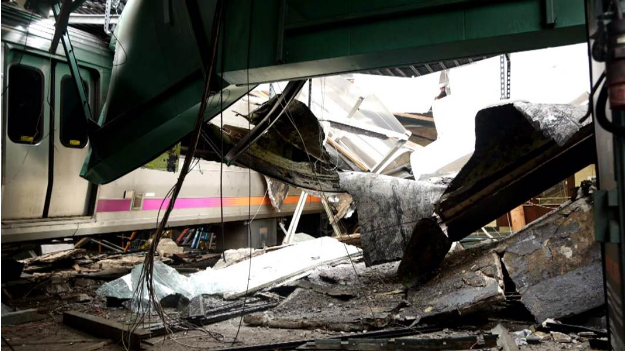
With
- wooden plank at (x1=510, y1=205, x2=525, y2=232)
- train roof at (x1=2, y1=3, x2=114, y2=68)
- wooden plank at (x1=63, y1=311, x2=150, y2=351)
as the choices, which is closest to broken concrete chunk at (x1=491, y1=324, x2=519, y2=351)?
wooden plank at (x1=63, y1=311, x2=150, y2=351)

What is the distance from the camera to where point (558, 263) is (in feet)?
12.8

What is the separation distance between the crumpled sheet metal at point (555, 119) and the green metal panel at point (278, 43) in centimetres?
113

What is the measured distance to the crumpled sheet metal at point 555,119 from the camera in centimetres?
368

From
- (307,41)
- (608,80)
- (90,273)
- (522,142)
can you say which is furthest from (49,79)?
(608,80)

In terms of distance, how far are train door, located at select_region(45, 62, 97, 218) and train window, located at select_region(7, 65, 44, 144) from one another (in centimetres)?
17

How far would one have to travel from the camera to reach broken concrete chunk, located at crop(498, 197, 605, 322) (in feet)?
11.9

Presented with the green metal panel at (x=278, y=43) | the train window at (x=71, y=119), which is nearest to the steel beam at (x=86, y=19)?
the train window at (x=71, y=119)

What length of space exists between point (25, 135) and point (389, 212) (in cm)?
421

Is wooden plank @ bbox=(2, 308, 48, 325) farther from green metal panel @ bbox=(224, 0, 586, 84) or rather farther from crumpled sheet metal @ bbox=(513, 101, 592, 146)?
crumpled sheet metal @ bbox=(513, 101, 592, 146)

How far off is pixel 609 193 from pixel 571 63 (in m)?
4.96

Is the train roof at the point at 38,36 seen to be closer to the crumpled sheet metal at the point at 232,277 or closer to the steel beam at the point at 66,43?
the steel beam at the point at 66,43

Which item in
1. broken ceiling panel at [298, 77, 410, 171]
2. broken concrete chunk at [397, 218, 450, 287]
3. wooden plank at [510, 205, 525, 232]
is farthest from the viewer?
wooden plank at [510, 205, 525, 232]

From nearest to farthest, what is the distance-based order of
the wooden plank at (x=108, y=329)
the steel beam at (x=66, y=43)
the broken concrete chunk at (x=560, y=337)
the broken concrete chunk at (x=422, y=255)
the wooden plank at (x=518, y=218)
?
1. the broken concrete chunk at (x=560, y=337)
2. the wooden plank at (x=108, y=329)
3. the steel beam at (x=66, y=43)
4. the broken concrete chunk at (x=422, y=255)
5. the wooden plank at (x=518, y=218)

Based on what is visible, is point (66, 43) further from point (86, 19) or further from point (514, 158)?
point (514, 158)
